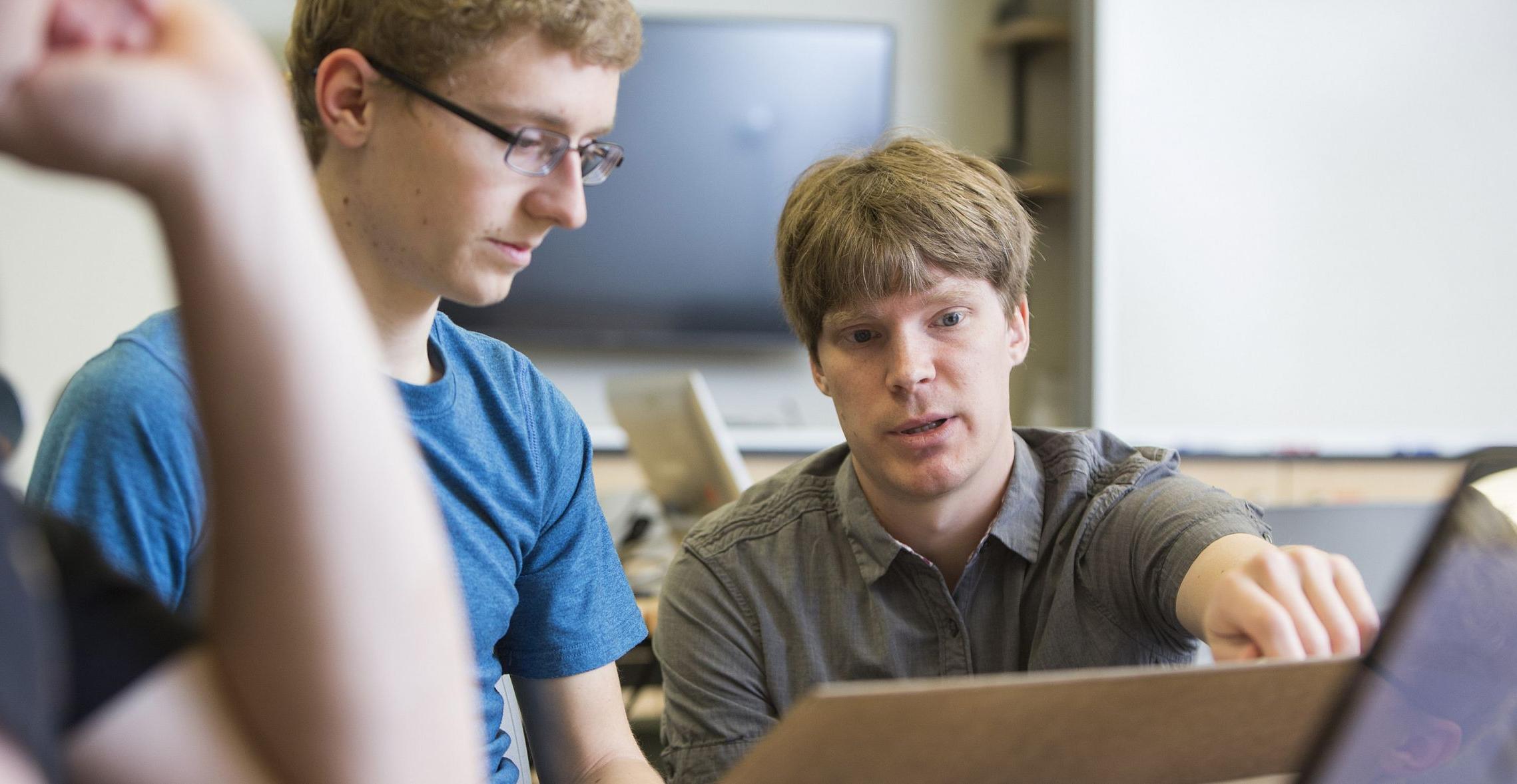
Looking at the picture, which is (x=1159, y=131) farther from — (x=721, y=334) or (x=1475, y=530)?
(x=1475, y=530)

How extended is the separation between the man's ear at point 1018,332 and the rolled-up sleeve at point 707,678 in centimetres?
41

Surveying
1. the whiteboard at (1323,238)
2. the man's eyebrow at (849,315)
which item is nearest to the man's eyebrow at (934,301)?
the man's eyebrow at (849,315)

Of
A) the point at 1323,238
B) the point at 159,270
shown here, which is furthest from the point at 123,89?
the point at 1323,238

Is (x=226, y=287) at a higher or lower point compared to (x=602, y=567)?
higher

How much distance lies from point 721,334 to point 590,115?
2.77 m

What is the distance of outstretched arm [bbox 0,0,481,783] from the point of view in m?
0.38

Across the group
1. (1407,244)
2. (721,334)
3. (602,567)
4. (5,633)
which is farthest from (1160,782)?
(1407,244)

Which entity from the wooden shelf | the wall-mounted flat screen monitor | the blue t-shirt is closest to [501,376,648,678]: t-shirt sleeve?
the blue t-shirt

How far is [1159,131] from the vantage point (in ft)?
12.0

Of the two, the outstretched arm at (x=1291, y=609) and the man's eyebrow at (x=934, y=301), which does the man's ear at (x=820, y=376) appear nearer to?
the man's eyebrow at (x=934, y=301)

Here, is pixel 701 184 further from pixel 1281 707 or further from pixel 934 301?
pixel 1281 707

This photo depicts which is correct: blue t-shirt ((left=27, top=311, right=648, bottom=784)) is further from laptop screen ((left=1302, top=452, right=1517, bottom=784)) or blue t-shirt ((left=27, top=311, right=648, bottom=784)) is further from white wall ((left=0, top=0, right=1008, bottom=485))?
white wall ((left=0, top=0, right=1008, bottom=485))

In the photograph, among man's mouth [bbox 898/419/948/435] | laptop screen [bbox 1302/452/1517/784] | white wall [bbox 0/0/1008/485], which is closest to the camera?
laptop screen [bbox 1302/452/1517/784]

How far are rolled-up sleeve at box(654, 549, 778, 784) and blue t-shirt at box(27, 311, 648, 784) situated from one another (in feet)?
0.26
